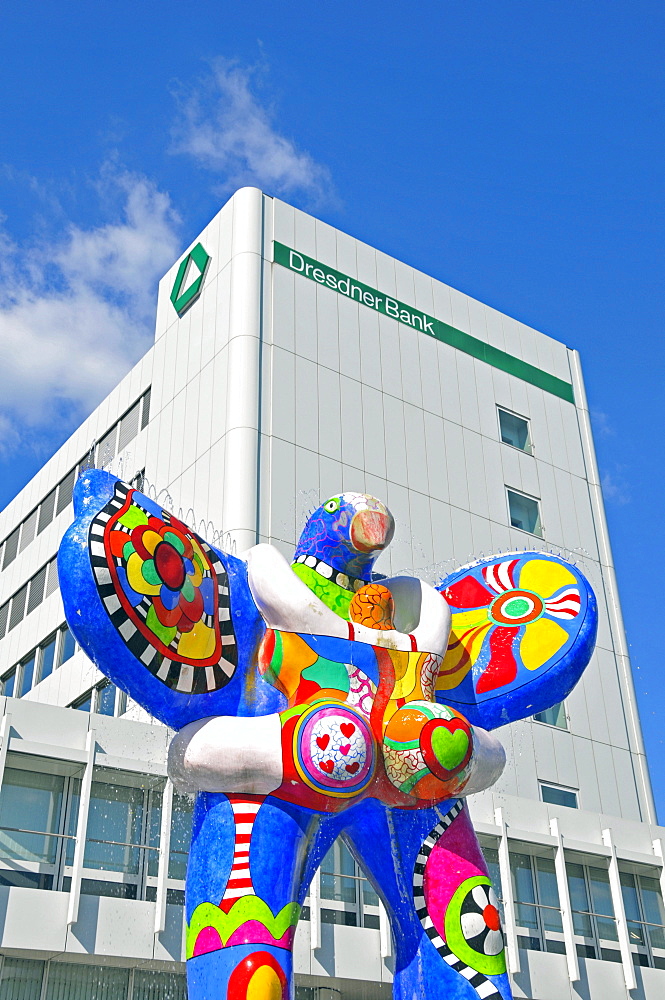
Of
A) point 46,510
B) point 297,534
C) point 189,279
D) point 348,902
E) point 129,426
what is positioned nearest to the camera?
point 348,902

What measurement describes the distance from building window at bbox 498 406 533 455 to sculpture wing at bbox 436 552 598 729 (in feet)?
40.2

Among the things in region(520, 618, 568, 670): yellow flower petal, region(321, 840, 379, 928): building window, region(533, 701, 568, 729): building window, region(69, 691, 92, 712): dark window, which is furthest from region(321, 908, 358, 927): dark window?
region(520, 618, 568, 670): yellow flower petal

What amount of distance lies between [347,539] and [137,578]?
4.65ft

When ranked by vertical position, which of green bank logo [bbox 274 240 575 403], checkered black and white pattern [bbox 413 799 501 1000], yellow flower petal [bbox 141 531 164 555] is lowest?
checkered black and white pattern [bbox 413 799 501 1000]

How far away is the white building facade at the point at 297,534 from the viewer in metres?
11.4

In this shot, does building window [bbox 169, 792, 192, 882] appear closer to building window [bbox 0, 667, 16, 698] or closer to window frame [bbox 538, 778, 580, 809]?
window frame [bbox 538, 778, 580, 809]

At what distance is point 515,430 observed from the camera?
1994 centimetres

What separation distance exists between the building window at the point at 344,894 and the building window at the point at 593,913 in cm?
328

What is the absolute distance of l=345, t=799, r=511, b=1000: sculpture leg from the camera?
6.30 metres

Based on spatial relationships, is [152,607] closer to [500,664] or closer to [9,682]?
[500,664]

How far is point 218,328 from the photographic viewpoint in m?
17.0

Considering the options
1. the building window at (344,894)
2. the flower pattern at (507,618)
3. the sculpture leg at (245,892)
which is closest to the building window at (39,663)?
the building window at (344,894)

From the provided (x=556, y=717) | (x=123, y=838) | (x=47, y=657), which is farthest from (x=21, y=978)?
(x=47, y=657)

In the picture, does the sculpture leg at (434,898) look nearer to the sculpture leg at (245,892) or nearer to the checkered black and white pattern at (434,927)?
the checkered black and white pattern at (434,927)
